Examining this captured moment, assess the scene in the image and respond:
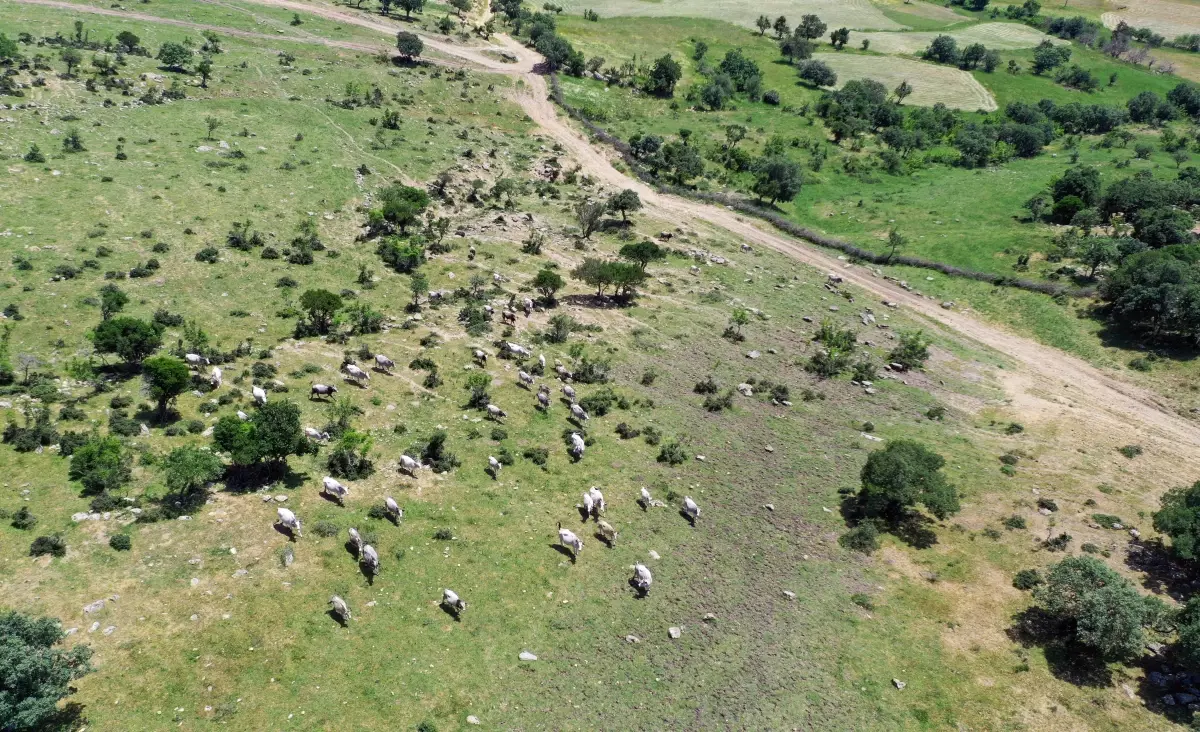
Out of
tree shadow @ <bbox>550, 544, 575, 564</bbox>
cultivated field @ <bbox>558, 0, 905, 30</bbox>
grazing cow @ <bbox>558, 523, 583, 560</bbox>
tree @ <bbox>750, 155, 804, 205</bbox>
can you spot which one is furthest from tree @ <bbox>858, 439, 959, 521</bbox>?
cultivated field @ <bbox>558, 0, 905, 30</bbox>

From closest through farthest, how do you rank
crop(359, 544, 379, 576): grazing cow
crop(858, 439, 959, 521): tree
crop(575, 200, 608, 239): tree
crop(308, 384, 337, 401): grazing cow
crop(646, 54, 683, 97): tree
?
crop(359, 544, 379, 576): grazing cow
crop(858, 439, 959, 521): tree
crop(308, 384, 337, 401): grazing cow
crop(575, 200, 608, 239): tree
crop(646, 54, 683, 97): tree

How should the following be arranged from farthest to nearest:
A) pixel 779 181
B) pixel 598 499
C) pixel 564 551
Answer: pixel 779 181
pixel 598 499
pixel 564 551

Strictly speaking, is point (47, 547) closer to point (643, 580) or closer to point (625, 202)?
point (643, 580)

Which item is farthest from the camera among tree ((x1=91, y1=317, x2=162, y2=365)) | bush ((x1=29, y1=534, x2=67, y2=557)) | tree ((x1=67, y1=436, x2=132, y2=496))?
tree ((x1=91, y1=317, x2=162, y2=365))

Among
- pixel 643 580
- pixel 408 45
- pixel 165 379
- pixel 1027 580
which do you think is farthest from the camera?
pixel 408 45

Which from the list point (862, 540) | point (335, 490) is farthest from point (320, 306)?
point (862, 540)

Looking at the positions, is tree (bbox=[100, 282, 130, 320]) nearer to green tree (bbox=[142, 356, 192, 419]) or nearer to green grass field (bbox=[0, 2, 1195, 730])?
green grass field (bbox=[0, 2, 1195, 730])
